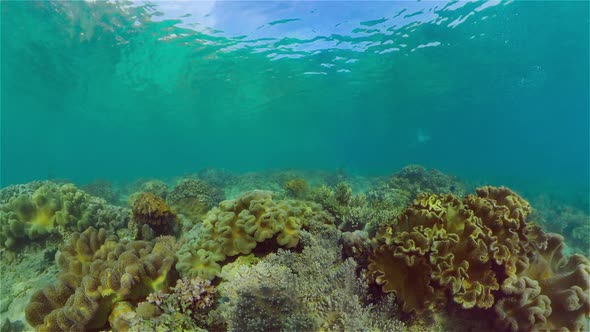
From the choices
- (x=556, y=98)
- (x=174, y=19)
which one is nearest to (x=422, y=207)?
(x=174, y=19)

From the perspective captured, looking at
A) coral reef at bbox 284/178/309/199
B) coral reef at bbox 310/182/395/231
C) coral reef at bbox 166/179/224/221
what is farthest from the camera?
coral reef at bbox 284/178/309/199

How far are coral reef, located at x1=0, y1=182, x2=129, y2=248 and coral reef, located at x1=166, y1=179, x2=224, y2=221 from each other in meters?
1.81

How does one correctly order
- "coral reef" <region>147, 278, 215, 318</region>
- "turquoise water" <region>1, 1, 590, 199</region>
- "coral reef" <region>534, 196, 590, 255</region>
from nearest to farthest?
"coral reef" <region>147, 278, 215, 318</region>, "coral reef" <region>534, 196, 590, 255</region>, "turquoise water" <region>1, 1, 590, 199</region>

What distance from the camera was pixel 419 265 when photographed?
3.73 m

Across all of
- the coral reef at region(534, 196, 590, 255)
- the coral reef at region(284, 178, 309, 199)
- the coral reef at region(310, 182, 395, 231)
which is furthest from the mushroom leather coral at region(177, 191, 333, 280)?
the coral reef at region(534, 196, 590, 255)

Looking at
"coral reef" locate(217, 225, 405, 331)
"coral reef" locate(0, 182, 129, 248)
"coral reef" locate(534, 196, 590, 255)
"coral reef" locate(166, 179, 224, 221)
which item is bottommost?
"coral reef" locate(534, 196, 590, 255)

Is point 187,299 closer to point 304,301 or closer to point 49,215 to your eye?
point 304,301

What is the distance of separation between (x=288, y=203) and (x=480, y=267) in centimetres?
308

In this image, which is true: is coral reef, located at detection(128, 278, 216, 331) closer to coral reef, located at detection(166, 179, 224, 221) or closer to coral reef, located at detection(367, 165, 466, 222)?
coral reef, located at detection(166, 179, 224, 221)

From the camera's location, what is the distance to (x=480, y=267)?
3.72 meters

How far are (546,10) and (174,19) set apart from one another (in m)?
28.5

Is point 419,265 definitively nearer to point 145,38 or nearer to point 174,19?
point 174,19

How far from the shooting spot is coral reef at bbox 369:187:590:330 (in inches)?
141

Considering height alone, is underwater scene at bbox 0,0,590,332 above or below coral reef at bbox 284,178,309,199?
above
